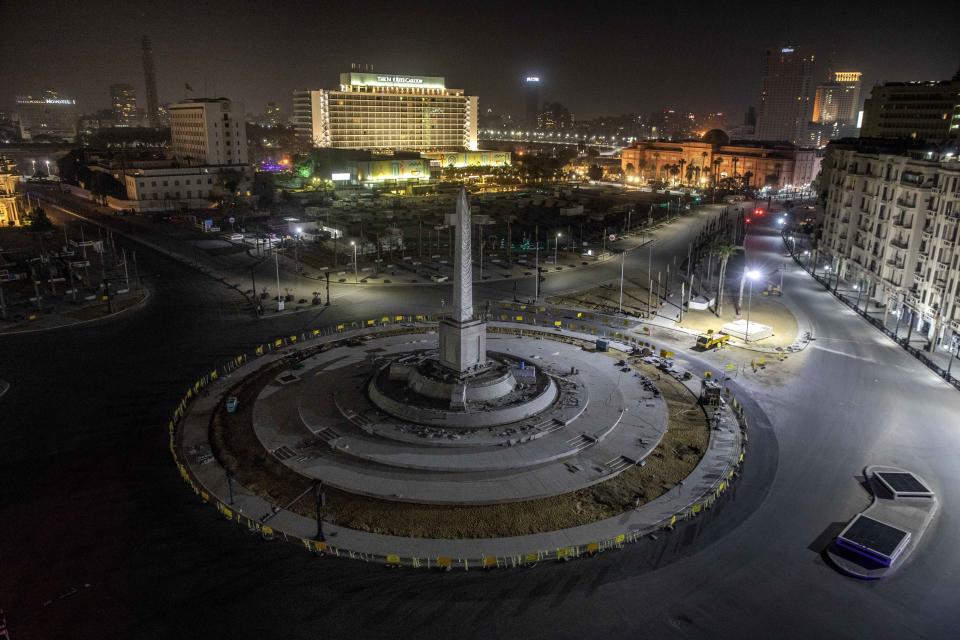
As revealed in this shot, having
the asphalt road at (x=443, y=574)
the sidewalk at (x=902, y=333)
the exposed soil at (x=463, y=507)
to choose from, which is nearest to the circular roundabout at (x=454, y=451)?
the exposed soil at (x=463, y=507)

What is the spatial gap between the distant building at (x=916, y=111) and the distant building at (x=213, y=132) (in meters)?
148

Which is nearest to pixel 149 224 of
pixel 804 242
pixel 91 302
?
pixel 91 302

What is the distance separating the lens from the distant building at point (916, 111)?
429ft

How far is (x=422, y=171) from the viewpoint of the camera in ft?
615

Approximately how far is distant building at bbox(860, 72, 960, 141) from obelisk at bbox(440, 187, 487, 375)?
412ft

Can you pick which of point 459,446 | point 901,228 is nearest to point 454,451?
point 459,446

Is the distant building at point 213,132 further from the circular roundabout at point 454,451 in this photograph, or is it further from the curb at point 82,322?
the circular roundabout at point 454,451

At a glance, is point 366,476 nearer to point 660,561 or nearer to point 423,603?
point 423,603

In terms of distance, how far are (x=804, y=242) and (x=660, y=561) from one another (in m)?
95.0

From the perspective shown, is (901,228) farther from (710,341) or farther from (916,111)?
(916,111)

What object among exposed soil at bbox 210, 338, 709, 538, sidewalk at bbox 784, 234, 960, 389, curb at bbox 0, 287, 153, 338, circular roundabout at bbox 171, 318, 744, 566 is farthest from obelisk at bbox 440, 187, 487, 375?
curb at bbox 0, 287, 153, 338

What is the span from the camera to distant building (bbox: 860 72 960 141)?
130750 millimetres

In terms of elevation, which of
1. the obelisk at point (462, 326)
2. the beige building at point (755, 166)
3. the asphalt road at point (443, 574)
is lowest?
the asphalt road at point (443, 574)

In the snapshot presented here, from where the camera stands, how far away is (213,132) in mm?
153625
